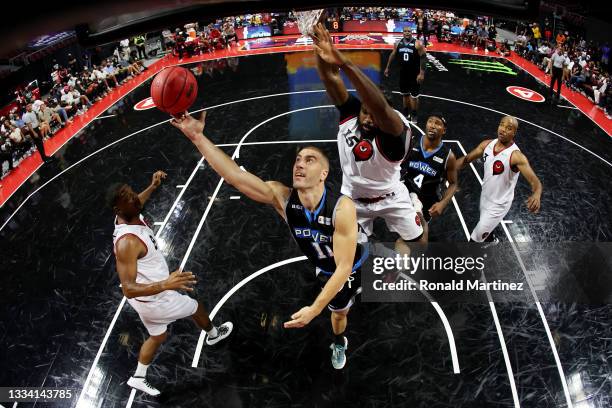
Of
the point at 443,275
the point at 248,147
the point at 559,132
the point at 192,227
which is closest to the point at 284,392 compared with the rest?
the point at 443,275

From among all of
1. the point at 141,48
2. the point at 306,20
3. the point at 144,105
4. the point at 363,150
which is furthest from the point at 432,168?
the point at 141,48

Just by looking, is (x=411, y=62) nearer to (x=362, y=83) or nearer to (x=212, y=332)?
(x=212, y=332)

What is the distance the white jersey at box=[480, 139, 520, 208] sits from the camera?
17.4 feet

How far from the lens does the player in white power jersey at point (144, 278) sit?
3.96m

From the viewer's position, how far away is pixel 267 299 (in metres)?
5.86

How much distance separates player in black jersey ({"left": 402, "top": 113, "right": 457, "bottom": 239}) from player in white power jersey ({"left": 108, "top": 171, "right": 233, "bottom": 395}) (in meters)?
A: 3.21

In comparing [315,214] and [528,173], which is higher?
[315,214]

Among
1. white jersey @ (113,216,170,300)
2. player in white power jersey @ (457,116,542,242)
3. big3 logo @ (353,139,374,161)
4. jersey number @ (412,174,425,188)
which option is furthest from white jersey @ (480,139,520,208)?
white jersey @ (113,216,170,300)

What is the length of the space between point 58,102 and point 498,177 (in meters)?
12.5

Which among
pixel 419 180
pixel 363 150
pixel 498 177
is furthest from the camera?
pixel 419 180

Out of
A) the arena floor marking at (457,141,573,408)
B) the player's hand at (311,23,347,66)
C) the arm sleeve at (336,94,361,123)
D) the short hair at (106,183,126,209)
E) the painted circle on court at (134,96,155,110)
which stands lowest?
the arena floor marking at (457,141,573,408)

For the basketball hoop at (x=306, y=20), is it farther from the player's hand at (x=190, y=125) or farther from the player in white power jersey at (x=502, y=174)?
the player in white power jersey at (x=502, y=174)

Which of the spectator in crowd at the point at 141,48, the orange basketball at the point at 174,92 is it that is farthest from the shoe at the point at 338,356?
the spectator in crowd at the point at 141,48

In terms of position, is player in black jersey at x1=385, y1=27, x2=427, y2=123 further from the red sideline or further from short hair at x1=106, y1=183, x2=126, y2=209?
short hair at x1=106, y1=183, x2=126, y2=209
